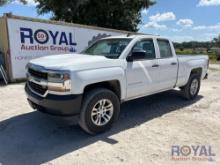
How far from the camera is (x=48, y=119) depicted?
5203mm

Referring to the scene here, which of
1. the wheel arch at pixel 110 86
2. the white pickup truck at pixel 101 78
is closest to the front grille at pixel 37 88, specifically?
the white pickup truck at pixel 101 78

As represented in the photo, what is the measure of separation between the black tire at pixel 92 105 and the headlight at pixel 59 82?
479mm

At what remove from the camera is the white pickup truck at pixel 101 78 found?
12.8 feet

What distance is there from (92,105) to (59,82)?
0.75m

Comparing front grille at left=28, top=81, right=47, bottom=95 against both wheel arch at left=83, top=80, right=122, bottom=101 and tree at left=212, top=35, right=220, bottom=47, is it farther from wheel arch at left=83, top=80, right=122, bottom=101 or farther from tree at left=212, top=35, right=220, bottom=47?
tree at left=212, top=35, right=220, bottom=47

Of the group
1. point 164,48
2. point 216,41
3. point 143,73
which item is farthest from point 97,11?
point 216,41

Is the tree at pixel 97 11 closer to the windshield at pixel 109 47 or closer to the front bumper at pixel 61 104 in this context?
the windshield at pixel 109 47

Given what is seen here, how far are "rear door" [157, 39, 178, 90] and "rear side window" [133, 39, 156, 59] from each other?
0.84 feet

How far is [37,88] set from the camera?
169 inches

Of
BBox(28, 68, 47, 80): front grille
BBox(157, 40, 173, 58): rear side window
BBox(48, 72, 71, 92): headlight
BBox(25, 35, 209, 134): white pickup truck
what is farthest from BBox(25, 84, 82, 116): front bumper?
BBox(157, 40, 173, 58): rear side window

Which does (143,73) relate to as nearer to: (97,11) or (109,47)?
(109,47)

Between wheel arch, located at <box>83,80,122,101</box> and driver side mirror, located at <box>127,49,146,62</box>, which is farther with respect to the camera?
driver side mirror, located at <box>127,49,146,62</box>

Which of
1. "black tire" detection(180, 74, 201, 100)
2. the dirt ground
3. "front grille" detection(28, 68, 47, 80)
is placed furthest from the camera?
"black tire" detection(180, 74, 201, 100)

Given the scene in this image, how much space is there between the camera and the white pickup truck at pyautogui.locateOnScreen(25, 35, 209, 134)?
3.90 m
